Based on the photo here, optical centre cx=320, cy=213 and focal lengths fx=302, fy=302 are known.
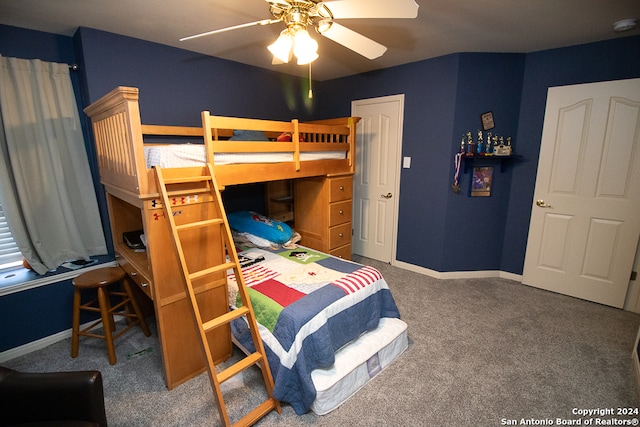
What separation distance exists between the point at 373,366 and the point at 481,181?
2.34 metres

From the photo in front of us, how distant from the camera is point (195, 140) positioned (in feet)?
10.2

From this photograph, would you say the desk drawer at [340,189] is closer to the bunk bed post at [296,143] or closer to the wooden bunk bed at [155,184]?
the wooden bunk bed at [155,184]

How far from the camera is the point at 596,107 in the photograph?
275 centimetres

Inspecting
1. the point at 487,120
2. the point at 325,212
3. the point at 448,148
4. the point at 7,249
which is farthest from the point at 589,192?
the point at 7,249

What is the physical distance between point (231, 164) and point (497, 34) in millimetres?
2461

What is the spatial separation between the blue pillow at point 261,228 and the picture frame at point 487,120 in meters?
2.33

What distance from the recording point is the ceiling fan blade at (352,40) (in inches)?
67.0

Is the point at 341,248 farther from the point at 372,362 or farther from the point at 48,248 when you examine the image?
the point at 48,248

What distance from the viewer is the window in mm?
2348

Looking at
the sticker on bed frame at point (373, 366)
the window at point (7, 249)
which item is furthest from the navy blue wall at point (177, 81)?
the sticker on bed frame at point (373, 366)

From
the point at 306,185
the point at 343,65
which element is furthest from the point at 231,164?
the point at 343,65

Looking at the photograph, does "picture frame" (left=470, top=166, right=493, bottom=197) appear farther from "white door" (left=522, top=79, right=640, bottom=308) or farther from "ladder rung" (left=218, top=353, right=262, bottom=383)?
"ladder rung" (left=218, top=353, right=262, bottom=383)

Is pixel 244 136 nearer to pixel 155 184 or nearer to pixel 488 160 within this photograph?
pixel 155 184

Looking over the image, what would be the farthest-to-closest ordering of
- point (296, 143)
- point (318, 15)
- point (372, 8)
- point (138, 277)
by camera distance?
point (296, 143) < point (138, 277) < point (318, 15) < point (372, 8)
